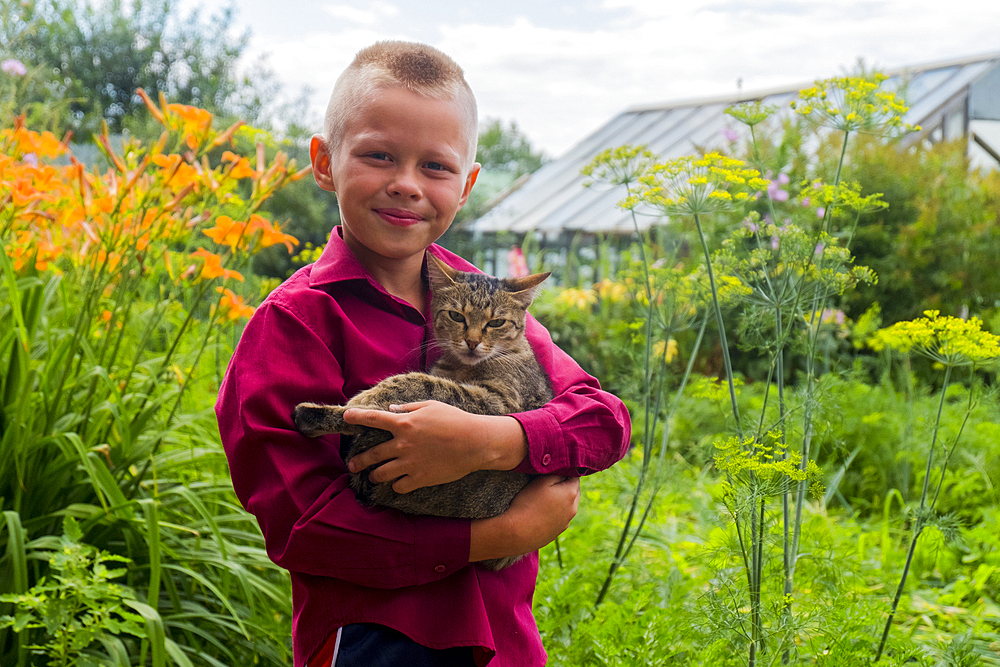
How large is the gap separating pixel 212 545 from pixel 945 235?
839 cm

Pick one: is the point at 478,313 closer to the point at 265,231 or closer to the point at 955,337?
the point at 265,231

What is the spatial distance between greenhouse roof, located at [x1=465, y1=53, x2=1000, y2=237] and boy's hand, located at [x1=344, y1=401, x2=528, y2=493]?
24.0 feet

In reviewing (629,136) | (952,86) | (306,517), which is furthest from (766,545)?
(629,136)

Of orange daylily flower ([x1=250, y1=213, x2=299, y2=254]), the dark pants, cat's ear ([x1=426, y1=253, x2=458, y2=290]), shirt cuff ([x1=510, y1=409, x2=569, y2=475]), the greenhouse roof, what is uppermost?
the greenhouse roof

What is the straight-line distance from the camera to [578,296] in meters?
7.38

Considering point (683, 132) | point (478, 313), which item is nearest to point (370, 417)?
point (478, 313)

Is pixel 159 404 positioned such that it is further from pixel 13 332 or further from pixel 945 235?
pixel 945 235

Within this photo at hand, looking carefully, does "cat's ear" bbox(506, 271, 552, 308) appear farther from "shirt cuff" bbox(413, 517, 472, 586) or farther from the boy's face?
"shirt cuff" bbox(413, 517, 472, 586)

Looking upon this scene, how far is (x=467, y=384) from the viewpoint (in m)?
1.81

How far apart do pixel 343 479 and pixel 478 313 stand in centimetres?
68

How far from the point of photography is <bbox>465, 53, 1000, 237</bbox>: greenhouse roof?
10.9 meters

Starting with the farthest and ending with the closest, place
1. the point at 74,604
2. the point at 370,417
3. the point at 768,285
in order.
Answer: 1. the point at 768,285
2. the point at 74,604
3. the point at 370,417

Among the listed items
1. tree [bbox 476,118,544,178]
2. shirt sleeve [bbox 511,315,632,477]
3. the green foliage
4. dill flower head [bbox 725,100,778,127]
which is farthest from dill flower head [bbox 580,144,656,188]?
tree [bbox 476,118,544,178]

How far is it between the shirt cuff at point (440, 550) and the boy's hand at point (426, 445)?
11 cm
